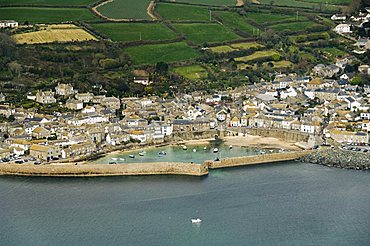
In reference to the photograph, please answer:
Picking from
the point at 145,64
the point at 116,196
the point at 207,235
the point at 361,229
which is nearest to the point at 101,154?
the point at 116,196

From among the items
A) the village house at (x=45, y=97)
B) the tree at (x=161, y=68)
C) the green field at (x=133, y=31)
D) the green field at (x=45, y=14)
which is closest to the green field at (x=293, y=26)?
the green field at (x=133, y=31)

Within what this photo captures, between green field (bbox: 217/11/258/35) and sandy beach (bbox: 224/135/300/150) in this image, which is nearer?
sandy beach (bbox: 224/135/300/150)

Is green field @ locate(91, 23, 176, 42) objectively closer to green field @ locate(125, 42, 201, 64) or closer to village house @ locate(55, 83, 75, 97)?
green field @ locate(125, 42, 201, 64)

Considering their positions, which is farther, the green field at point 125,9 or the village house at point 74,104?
the green field at point 125,9

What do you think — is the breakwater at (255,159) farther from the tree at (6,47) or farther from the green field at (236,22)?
the green field at (236,22)

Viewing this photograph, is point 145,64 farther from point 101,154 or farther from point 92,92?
point 101,154

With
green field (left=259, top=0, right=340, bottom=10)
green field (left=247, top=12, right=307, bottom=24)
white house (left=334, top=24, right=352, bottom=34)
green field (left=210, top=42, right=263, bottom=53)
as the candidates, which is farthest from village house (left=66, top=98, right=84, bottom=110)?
green field (left=259, top=0, right=340, bottom=10)
